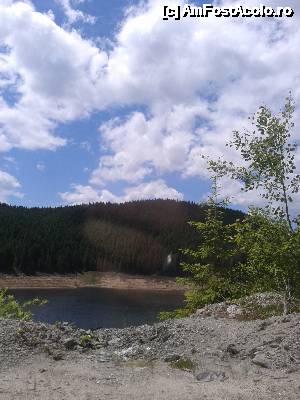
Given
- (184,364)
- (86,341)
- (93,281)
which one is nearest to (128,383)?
(184,364)

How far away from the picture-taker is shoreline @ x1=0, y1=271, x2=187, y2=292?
162125mm

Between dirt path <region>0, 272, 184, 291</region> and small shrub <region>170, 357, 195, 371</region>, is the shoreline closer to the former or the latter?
dirt path <region>0, 272, 184, 291</region>

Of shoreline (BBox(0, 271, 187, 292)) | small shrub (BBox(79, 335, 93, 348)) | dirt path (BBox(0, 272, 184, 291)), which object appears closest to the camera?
small shrub (BBox(79, 335, 93, 348))

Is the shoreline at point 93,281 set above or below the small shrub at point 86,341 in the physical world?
above

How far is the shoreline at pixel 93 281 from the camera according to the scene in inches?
6383

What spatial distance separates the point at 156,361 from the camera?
12453mm

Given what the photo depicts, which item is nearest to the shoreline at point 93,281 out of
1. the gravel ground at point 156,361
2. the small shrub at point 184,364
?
the gravel ground at point 156,361

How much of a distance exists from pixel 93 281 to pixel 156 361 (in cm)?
17170

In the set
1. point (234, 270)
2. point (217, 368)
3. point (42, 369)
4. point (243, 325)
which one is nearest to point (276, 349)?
point (217, 368)

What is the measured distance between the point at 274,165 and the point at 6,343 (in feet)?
35.8

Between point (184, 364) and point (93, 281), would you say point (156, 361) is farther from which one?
point (93, 281)

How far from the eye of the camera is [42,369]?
11438 millimetres

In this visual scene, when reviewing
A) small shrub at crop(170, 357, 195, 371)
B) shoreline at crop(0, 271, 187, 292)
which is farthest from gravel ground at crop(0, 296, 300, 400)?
shoreline at crop(0, 271, 187, 292)

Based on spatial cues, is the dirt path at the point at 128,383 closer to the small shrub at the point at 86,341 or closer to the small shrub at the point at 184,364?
the small shrub at the point at 184,364
